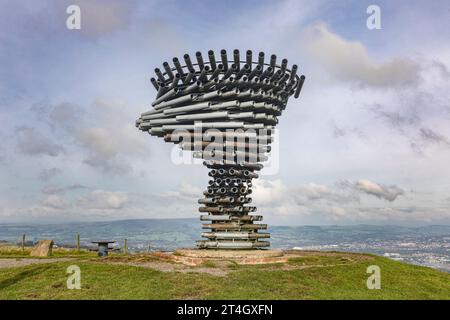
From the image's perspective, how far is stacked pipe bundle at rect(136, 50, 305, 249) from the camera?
23.3 m

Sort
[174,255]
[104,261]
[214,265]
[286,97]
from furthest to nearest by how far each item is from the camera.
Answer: [286,97]
[174,255]
[104,261]
[214,265]

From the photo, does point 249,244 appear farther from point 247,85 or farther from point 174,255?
point 247,85

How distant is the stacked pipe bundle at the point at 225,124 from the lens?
23.3 m

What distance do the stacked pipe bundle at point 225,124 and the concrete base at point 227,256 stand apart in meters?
1.33

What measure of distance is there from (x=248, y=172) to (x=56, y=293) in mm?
12032

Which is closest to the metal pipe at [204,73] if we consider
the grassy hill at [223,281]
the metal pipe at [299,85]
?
the metal pipe at [299,85]

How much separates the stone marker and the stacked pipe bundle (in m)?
10.8

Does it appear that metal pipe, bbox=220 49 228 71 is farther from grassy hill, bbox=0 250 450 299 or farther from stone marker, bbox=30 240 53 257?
stone marker, bbox=30 240 53 257

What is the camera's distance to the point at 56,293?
15047 mm
